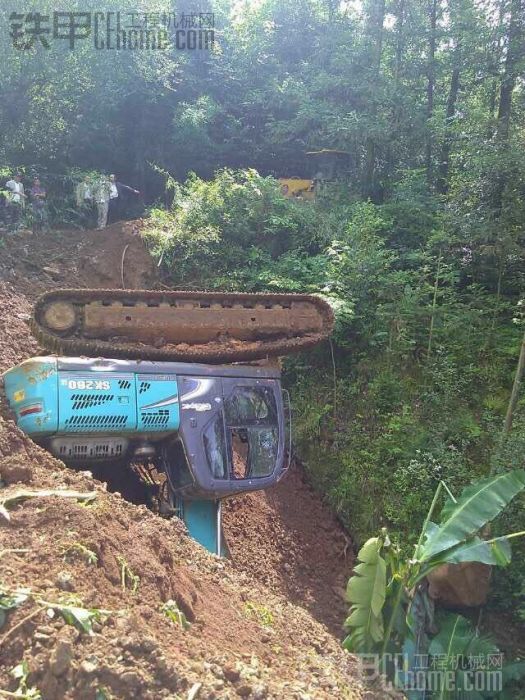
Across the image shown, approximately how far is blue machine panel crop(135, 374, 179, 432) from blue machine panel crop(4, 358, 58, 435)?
802 millimetres

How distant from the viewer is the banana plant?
585 cm

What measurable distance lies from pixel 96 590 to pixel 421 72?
1754cm

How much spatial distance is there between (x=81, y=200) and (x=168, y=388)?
10.2 meters

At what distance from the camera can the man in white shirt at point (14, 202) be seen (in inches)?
540

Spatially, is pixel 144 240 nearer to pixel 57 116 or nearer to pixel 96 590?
pixel 57 116

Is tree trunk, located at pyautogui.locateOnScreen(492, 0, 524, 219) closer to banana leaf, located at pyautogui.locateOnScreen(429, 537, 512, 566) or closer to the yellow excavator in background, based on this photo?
the yellow excavator in background

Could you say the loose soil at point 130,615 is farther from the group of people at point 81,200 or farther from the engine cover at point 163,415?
the group of people at point 81,200

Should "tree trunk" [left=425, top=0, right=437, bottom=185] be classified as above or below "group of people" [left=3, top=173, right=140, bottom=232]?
above

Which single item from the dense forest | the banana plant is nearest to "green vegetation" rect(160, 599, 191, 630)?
the banana plant

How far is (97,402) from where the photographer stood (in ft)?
20.6

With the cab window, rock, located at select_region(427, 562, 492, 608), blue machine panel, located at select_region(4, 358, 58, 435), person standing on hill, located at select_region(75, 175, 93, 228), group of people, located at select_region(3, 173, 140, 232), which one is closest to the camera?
blue machine panel, located at select_region(4, 358, 58, 435)

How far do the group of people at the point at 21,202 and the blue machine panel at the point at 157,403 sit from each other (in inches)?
339

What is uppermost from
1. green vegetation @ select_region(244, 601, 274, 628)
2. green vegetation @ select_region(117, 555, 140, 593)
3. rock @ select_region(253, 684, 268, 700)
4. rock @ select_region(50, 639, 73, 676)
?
rock @ select_region(50, 639, 73, 676)

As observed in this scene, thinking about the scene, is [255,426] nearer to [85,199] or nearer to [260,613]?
[260,613]
